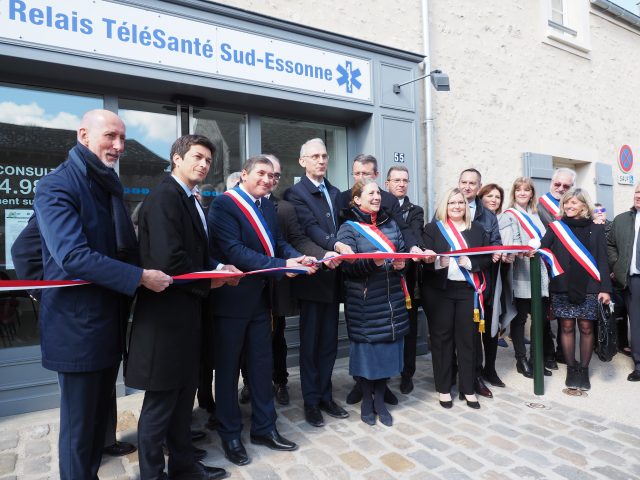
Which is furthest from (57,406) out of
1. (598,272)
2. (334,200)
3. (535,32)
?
(535,32)

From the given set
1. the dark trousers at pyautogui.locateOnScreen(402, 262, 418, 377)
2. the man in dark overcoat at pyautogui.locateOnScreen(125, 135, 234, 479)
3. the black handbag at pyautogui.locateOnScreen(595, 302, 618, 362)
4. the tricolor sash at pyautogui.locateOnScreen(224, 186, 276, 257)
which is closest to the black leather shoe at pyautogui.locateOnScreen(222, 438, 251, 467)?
the man in dark overcoat at pyautogui.locateOnScreen(125, 135, 234, 479)

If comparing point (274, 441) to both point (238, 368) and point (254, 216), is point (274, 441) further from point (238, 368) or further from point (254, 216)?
point (254, 216)

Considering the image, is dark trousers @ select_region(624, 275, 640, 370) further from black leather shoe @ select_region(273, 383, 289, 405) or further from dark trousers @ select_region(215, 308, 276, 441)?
dark trousers @ select_region(215, 308, 276, 441)

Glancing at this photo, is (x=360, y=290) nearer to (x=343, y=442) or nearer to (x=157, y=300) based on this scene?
Result: (x=343, y=442)

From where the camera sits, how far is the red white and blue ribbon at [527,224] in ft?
15.0

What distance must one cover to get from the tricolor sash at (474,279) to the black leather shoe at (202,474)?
90.7 inches

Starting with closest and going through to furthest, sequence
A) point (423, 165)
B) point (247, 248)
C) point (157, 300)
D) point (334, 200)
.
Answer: point (157, 300) < point (247, 248) < point (334, 200) < point (423, 165)

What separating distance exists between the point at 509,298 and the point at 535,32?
216 inches

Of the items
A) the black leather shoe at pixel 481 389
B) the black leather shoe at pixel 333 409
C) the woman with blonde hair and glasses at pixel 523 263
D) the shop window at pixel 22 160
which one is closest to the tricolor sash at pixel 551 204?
the woman with blonde hair and glasses at pixel 523 263

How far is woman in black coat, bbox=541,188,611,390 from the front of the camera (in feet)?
13.8

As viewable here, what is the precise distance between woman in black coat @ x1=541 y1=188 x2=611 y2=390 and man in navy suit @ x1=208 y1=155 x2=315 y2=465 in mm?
2656

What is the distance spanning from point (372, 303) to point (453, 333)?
96 cm

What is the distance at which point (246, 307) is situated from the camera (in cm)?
295

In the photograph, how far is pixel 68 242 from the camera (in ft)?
6.86
